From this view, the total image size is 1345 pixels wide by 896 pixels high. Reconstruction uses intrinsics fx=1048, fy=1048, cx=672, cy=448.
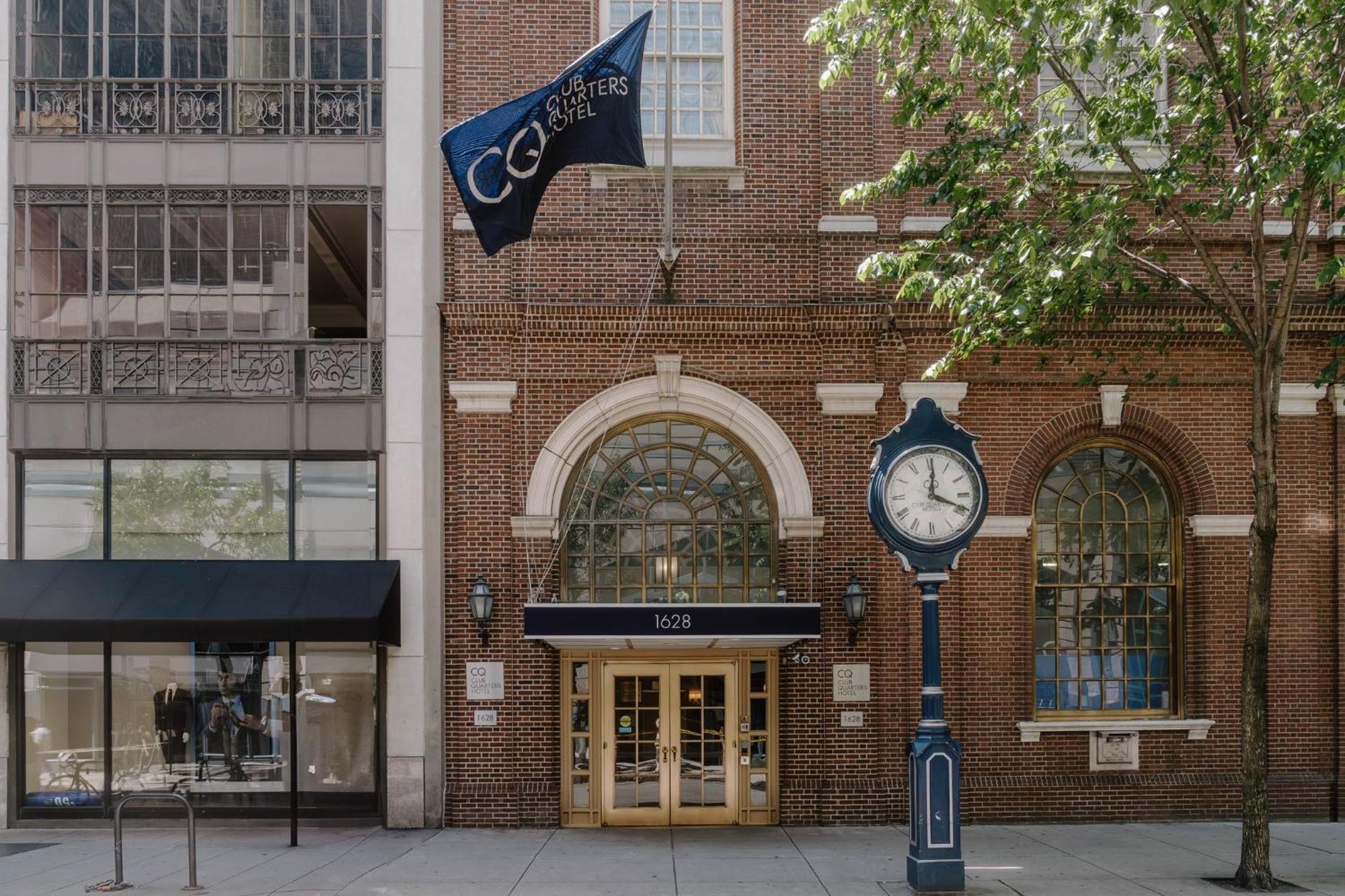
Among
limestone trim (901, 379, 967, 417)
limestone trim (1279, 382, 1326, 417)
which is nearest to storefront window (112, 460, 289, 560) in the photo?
limestone trim (901, 379, 967, 417)

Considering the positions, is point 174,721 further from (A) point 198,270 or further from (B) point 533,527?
(A) point 198,270

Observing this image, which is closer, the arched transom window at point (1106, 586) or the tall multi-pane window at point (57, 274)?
the tall multi-pane window at point (57, 274)

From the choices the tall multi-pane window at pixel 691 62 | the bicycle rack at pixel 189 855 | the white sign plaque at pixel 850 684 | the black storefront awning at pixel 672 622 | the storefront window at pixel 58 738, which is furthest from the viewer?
the tall multi-pane window at pixel 691 62

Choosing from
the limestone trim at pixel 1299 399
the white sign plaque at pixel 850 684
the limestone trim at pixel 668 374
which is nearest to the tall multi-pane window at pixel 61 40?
the limestone trim at pixel 668 374

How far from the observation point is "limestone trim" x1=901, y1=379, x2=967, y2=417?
494 inches

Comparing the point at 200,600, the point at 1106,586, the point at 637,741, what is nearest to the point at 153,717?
the point at 200,600

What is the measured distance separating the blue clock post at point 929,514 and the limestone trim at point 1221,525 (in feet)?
14.7

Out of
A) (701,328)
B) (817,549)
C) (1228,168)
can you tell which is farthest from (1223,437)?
(701,328)

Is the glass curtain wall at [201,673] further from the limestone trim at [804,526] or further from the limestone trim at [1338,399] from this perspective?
the limestone trim at [1338,399]

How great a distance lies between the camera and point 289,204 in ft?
41.2

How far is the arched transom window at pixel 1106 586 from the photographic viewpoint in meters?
12.8

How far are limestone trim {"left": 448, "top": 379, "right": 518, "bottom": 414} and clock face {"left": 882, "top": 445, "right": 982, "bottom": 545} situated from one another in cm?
494

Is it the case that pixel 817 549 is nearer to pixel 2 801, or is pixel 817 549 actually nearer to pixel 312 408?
pixel 312 408

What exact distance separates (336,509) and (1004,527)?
315 inches
